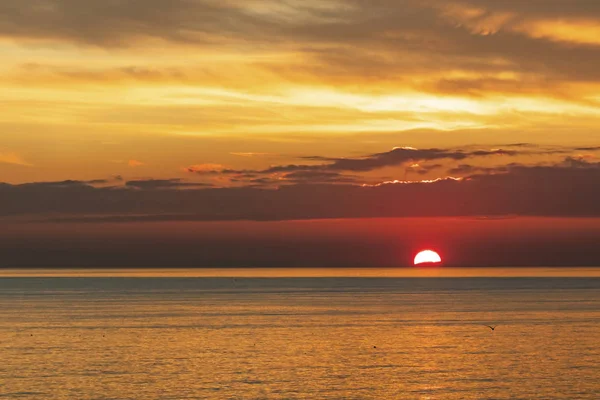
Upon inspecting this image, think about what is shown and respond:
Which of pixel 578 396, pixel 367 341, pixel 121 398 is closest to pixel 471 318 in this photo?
pixel 367 341

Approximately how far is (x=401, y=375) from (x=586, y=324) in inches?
2190

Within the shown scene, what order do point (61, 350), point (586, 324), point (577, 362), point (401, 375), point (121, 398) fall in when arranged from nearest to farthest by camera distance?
point (121, 398) → point (401, 375) → point (577, 362) → point (61, 350) → point (586, 324)

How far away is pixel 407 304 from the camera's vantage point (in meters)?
178

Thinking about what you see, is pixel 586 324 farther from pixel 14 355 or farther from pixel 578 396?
pixel 14 355

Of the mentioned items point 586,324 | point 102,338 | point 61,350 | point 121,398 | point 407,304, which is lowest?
point 121,398

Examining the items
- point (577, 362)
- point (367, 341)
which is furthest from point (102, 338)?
point (577, 362)

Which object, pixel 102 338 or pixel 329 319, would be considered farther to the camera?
pixel 329 319

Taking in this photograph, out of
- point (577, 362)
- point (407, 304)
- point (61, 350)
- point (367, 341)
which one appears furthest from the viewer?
point (407, 304)

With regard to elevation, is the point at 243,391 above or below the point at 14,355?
below

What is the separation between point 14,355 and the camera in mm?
82062

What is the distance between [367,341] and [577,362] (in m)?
24.4

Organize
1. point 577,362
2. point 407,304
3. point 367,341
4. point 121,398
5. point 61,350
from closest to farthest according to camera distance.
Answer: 1. point 121,398
2. point 577,362
3. point 61,350
4. point 367,341
5. point 407,304

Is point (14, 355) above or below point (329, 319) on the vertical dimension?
below

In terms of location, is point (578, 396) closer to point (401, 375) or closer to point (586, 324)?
point (401, 375)
